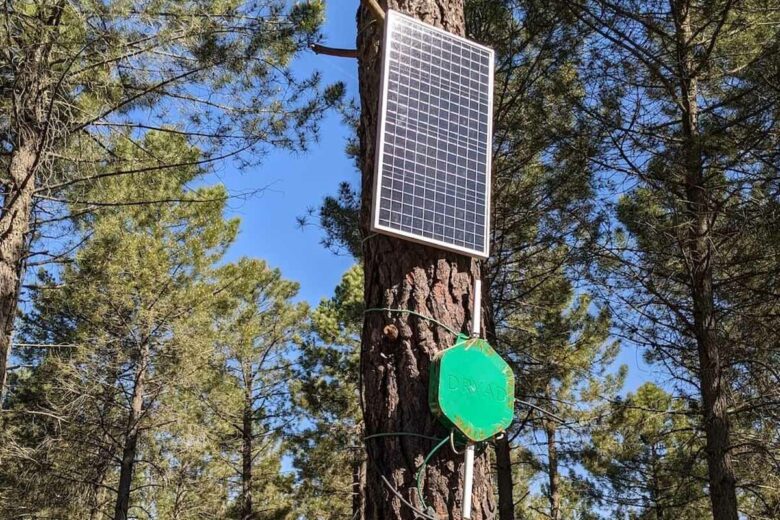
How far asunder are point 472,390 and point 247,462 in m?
13.1

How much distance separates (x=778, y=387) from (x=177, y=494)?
26.4 feet

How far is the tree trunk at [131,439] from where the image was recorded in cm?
966

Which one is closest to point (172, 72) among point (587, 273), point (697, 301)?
point (587, 273)

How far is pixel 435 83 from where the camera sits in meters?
2.34

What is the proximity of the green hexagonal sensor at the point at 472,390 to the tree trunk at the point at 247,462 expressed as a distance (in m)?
12.4

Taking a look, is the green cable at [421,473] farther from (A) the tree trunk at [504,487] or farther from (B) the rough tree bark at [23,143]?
(A) the tree trunk at [504,487]

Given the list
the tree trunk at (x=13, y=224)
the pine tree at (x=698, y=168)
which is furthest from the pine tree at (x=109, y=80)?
the pine tree at (x=698, y=168)

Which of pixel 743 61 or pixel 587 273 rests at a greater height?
pixel 743 61

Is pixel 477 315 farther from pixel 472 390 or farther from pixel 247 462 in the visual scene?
pixel 247 462

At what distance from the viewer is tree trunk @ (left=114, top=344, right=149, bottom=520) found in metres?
9.66

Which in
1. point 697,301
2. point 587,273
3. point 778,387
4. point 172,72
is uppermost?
point 172,72

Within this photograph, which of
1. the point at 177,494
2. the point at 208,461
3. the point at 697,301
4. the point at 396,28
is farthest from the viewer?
the point at 208,461

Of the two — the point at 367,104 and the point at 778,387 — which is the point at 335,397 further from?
the point at 367,104

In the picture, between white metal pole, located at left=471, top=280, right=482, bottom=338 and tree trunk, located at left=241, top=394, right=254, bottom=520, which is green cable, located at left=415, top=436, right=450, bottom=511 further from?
tree trunk, located at left=241, top=394, right=254, bottom=520
